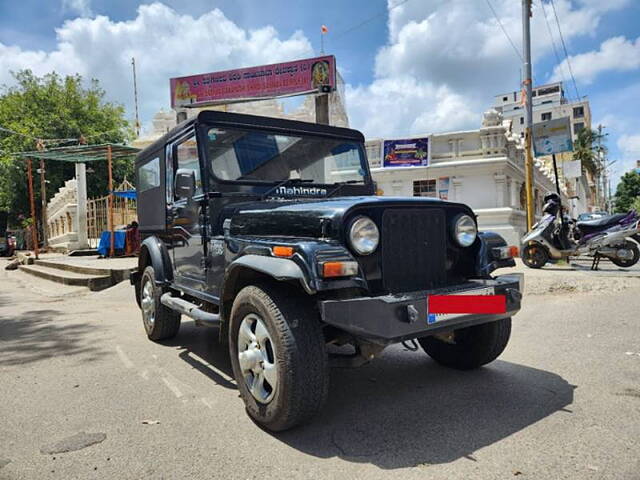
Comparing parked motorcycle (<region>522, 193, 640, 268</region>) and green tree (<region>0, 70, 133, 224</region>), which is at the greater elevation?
green tree (<region>0, 70, 133, 224</region>)

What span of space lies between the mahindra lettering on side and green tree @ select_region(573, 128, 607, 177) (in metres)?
52.0

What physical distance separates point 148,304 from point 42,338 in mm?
1452

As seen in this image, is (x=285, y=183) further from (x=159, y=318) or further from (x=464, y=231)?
(x=159, y=318)

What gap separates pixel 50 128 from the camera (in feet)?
84.5

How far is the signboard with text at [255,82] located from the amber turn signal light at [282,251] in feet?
47.1

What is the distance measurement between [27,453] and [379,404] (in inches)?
83.5

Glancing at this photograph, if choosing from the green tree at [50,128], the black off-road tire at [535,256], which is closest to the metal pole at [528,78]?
the black off-road tire at [535,256]

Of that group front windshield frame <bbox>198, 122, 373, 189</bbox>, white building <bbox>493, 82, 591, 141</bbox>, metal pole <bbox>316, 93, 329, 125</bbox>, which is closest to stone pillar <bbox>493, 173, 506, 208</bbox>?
metal pole <bbox>316, 93, 329, 125</bbox>

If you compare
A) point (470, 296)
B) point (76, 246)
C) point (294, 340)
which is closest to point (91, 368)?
point (294, 340)

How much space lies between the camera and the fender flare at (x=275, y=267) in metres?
2.54

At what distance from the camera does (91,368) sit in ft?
13.8

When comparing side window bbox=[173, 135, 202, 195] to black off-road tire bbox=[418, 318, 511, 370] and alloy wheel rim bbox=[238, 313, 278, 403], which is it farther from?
black off-road tire bbox=[418, 318, 511, 370]

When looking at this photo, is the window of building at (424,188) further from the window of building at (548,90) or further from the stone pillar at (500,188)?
the window of building at (548,90)

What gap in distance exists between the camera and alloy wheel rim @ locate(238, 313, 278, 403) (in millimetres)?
2766
